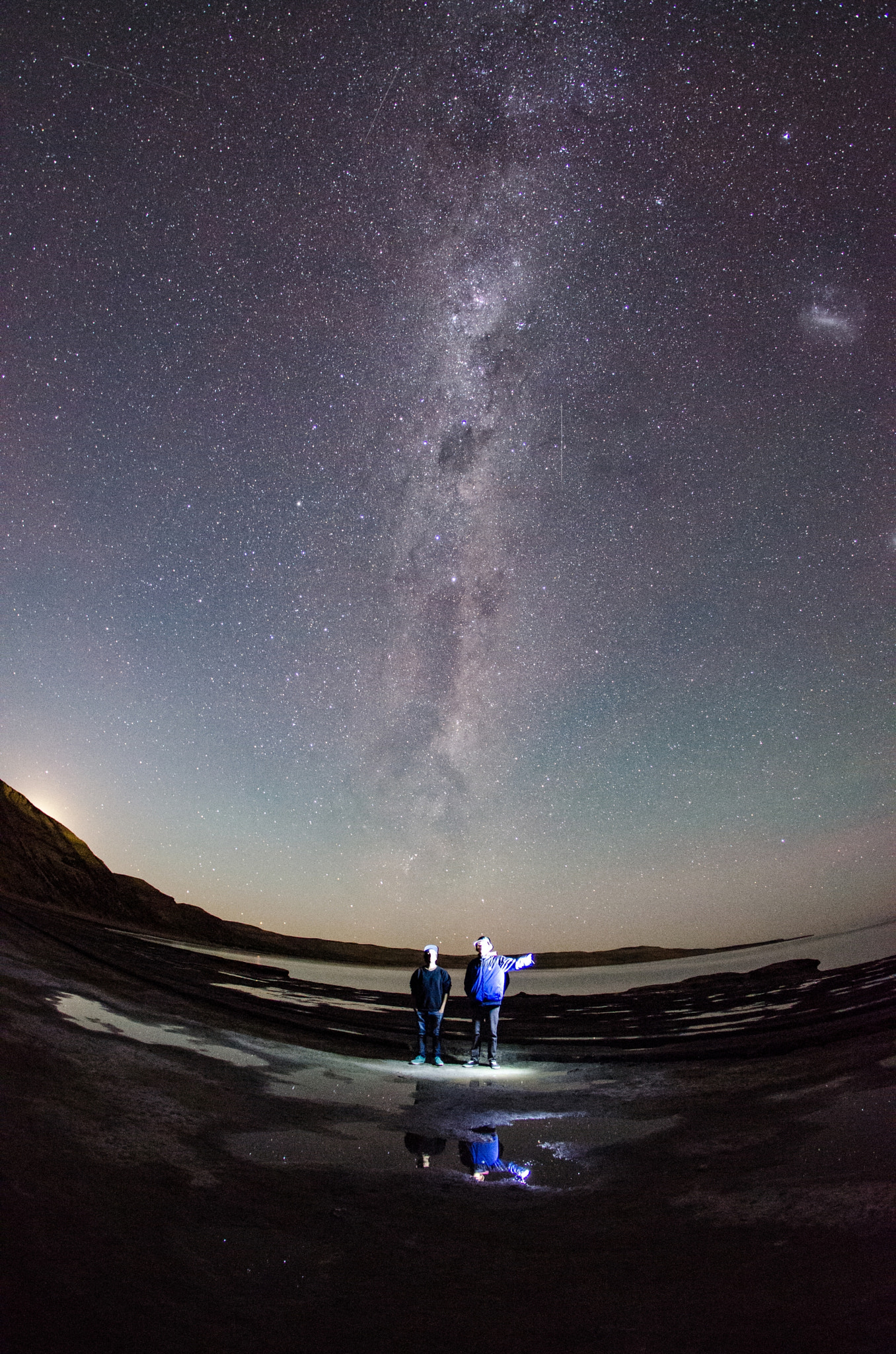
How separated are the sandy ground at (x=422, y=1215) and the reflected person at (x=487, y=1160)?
0.08 meters

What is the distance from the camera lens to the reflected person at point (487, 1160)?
4301 mm

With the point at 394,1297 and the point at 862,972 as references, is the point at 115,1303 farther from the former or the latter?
the point at 862,972

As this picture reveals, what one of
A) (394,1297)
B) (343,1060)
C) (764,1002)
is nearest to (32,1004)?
(343,1060)

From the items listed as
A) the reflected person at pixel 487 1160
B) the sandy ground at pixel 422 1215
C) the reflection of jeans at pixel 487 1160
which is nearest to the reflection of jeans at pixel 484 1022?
the sandy ground at pixel 422 1215

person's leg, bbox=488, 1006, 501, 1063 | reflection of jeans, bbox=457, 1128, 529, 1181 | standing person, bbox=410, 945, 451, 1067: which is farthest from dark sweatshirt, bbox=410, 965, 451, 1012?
reflection of jeans, bbox=457, 1128, 529, 1181

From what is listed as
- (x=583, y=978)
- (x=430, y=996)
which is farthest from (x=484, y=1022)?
(x=583, y=978)

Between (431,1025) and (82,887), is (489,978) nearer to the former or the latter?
(431,1025)

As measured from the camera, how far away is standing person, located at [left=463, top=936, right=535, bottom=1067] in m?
8.71

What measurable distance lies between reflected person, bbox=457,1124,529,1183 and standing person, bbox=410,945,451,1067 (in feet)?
10.6

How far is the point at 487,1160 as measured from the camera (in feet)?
15.0

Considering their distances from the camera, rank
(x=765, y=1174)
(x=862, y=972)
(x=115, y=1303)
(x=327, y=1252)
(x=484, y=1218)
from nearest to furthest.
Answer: (x=115, y=1303) → (x=327, y=1252) → (x=484, y=1218) → (x=765, y=1174) → (x=862, y=972)

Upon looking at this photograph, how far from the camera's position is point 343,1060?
8.24 metres

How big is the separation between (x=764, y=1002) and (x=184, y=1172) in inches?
737

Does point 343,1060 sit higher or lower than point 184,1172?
lower
